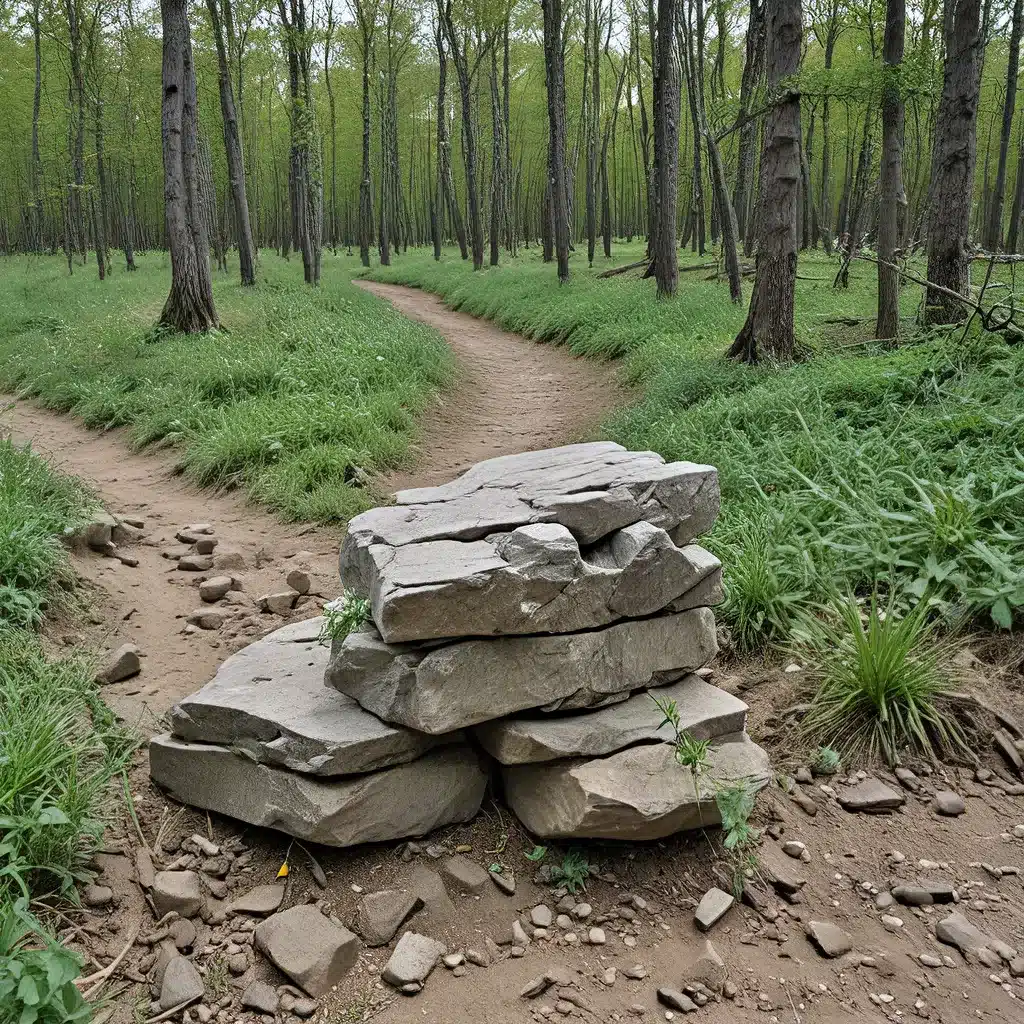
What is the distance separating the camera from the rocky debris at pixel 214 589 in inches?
178

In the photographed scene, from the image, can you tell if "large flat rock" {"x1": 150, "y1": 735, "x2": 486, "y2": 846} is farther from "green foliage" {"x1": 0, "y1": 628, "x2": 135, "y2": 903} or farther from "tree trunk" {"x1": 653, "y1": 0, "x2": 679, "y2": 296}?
"tree trunk" {"x1": 653, "y1": 0, "x2": 679, "y2": 296}

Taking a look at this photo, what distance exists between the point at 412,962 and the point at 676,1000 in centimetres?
80

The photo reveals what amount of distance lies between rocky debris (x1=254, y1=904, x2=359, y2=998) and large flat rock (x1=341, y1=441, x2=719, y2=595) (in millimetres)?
1231

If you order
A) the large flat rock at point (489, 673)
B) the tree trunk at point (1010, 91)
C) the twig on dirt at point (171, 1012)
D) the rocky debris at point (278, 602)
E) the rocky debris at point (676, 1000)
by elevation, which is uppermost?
the tree trunk at point (1010, 91)

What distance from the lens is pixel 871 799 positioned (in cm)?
308

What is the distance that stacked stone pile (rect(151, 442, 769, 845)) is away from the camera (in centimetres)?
281

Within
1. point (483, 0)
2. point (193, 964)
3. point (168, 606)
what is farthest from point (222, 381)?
point (483, 0)

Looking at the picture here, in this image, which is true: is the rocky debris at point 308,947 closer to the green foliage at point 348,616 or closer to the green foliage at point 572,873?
the green foliage at point 572,873

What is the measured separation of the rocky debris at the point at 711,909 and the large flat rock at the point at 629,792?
254 millimetres

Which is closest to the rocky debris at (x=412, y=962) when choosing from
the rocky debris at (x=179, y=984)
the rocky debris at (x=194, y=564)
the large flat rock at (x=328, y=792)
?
the large flat rock at (x=328, y=792)

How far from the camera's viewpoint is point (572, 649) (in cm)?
300

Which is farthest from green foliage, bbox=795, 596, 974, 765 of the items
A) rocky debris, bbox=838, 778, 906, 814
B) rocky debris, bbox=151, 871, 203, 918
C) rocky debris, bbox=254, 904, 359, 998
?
rocky debris, bbox=151, 871, 203, 918

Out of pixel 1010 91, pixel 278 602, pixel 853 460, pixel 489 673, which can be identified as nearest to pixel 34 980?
pixel 489 673

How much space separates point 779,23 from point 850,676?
687cm
